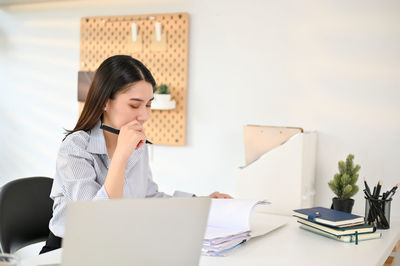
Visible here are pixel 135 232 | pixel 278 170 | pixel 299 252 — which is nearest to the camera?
pixel 135 232

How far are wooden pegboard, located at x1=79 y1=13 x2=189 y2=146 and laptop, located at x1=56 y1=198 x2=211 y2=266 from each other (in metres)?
2.00

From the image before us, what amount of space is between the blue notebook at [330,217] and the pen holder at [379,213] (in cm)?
16

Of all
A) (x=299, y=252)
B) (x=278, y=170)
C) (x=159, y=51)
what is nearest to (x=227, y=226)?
(x=299, y=252)

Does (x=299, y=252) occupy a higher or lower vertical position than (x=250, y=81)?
lower

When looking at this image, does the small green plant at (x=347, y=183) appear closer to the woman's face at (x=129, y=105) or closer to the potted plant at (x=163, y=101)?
the woman's face at (x=129, y=105)

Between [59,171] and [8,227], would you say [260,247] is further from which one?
[8,227]

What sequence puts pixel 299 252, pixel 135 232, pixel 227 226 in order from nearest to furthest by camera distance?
pixel 135 232 < pixel 299 252 < pixel 227 226

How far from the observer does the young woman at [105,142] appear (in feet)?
5.14

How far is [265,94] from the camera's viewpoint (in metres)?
2.71

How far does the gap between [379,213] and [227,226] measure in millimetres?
667

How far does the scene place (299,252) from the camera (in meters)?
1.49

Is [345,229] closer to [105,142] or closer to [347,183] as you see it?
[347,183]

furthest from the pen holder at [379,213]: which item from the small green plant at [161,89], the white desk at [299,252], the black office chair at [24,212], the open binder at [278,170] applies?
the small green plant at [161,89]

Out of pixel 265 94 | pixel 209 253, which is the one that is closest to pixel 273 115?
pixel 265 94
